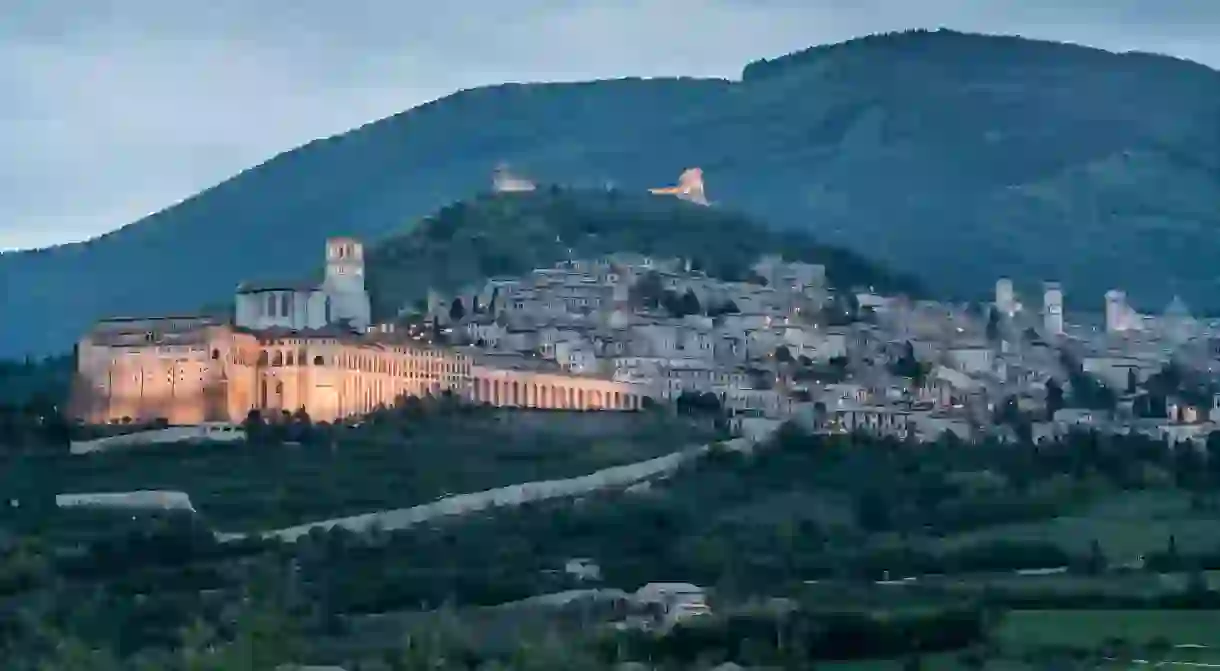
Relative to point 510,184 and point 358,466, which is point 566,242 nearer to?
point 510,184

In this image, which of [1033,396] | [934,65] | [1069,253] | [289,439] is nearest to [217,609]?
[289,439]

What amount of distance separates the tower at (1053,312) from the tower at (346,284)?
24792mm

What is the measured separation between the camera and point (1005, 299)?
107 meters

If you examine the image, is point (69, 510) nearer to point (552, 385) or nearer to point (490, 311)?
point (552, 385)

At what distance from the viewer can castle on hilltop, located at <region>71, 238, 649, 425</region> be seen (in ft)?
231

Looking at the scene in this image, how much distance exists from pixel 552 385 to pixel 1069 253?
61616 millimetres

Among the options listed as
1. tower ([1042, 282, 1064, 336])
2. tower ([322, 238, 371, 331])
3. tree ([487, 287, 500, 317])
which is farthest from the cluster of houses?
tower ([322, 238, 371, 331])

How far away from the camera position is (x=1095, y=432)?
253ft

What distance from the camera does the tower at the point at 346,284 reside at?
81.6 metres

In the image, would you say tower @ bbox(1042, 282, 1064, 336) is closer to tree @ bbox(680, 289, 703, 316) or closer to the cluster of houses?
the cluster of houses

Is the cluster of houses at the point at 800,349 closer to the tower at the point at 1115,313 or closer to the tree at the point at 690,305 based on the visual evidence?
the tree at the point at 690,305

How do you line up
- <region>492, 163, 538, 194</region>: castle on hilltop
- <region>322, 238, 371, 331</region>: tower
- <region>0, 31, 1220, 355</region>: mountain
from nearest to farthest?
<region>322, 238, 371, 331</region>: tower
<region>492, 163, 538, 194</region>: castle on hilltop
<region>0, 31, 1220, 355</region>: mountain

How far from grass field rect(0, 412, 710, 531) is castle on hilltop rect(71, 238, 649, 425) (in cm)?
334

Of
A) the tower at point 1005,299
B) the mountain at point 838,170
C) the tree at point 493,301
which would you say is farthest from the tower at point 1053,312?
the tree at point 493,301
